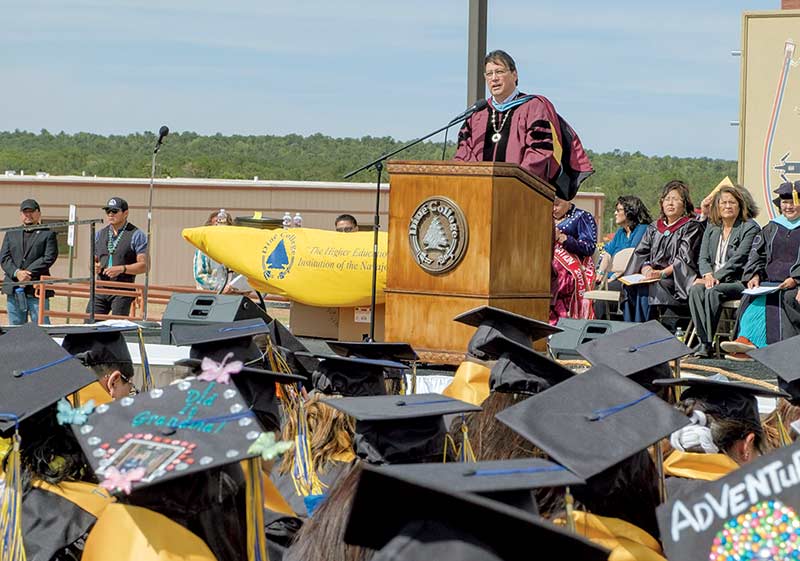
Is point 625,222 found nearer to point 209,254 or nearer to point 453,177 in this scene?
point 209,254

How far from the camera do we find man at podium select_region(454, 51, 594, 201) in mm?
7262

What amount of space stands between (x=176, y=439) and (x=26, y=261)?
32.3 ft

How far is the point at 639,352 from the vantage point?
14.6 ft

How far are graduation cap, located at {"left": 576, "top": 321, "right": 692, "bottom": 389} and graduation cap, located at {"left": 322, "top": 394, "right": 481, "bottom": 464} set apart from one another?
1.04 m

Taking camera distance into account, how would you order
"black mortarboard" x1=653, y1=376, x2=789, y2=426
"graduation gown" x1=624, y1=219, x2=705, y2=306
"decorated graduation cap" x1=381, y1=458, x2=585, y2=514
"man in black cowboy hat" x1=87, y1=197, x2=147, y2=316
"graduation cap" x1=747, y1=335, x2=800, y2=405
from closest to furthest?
"decorated graduation cap" x1=381, y1=458, x2=585, y2=514
"black mortarboard" x1=653, y1=376, x2=789, y2=426
"graduation cap" x1=747, y1=335, x2=800, y2=405
"graduation gown" x1=624, y1=219, x2=705, y2=306
"man in black cowboy hat" x1=87, y1=197, x2=147, y2=316

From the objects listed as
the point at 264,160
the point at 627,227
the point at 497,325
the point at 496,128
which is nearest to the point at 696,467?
the point at 497,325

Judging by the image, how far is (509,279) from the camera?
261 inches

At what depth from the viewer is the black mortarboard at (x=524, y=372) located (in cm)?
404

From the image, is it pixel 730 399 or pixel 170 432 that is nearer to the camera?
pixel 170 432

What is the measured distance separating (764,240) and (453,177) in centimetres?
314

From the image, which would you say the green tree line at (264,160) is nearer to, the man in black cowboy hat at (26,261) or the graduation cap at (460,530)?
the man in black cowboy hat at (26,261)

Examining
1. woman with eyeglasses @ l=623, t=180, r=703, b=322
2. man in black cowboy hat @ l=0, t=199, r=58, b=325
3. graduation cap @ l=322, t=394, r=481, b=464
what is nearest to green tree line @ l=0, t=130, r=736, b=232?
man in black cowboy hat @ l=0, t=199, r=58, b=325

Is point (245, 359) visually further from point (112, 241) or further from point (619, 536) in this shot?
point (112, 241)

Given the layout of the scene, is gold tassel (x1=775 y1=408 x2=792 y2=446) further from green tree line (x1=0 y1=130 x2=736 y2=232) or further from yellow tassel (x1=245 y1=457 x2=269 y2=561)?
green tree line (x1=0 y1=130 x2=736 y2=232)
